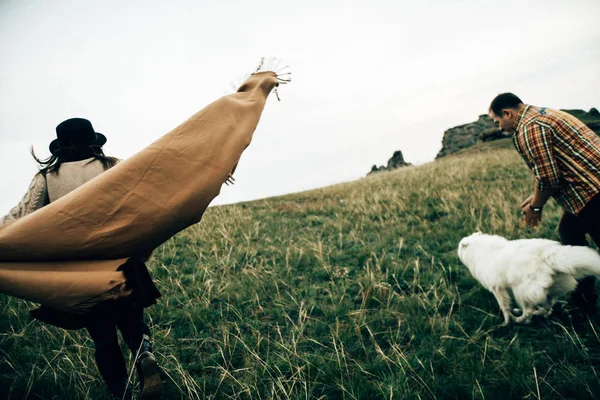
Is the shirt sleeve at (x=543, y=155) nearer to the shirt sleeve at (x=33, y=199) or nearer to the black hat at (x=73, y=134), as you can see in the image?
the black hat at (x=73, y=134)

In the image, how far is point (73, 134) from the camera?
2189 mm

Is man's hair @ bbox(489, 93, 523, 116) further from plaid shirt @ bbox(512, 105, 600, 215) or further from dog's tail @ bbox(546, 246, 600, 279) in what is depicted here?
dog's tail @ bbox(546, 246, 600, 279)

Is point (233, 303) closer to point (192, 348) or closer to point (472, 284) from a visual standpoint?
point (192, 348)

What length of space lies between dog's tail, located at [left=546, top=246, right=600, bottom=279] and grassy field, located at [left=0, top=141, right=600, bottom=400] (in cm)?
50

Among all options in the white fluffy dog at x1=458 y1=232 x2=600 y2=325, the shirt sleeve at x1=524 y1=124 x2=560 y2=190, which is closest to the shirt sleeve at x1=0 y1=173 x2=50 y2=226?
the shirt sleeve at x1=524 y1=124 x2=560 y2=190

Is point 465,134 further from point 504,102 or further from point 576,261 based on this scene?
point 576,261

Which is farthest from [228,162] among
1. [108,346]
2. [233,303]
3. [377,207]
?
[377,207]

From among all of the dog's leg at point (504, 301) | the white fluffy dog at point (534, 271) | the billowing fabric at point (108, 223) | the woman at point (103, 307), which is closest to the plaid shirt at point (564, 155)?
the white fluffy dog at point (534, 271)

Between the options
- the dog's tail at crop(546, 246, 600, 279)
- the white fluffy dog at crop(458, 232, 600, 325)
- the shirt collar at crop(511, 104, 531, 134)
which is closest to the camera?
the dog's tail at crop(546, 246, 600, 279)

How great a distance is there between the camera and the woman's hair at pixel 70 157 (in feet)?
6.98

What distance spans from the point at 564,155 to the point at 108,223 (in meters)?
3.56

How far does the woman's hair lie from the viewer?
6.98 feet

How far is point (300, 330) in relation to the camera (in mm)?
2984

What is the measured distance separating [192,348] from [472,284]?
3488 mm
